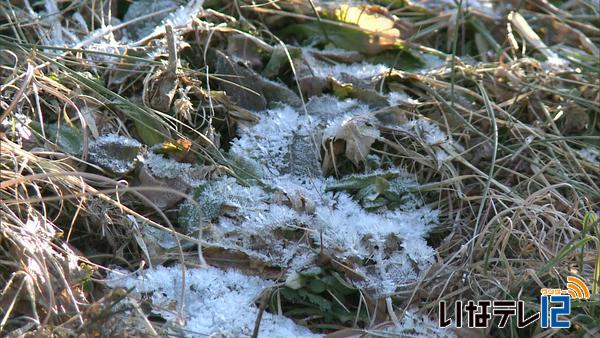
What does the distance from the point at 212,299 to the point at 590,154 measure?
39.1 inches

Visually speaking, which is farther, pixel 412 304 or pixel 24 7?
pixel 24 7

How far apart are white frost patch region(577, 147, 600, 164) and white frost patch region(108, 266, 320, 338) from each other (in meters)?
0.84

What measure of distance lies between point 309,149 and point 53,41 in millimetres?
640

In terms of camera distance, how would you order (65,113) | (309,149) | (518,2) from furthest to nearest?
(518,2)
(309,149)
(65,113)

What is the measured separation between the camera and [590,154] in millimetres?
1886

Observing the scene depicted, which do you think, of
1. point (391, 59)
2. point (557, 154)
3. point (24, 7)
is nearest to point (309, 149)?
point (391, 59)

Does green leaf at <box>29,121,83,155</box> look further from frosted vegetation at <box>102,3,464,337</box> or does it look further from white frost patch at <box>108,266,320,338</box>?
white frost patch at <box>108,266,320,338</box>

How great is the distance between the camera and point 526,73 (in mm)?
2064

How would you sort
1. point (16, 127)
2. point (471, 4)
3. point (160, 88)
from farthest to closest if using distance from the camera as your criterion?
point (471, 4) < point (160, 88) < point (16, 127)

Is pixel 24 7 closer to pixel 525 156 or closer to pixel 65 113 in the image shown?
pixel 65 113

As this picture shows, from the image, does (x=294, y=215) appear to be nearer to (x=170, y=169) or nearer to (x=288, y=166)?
(x=288, y=166)

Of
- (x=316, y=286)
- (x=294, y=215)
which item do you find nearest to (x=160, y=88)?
(x=294, y=215)

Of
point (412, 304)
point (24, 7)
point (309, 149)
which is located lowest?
point (412, 304)

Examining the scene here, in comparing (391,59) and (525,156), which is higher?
(391,59)
